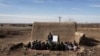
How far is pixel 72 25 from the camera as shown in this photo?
69.5 ft

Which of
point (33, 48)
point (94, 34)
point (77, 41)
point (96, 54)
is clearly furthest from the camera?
point (94, 34)

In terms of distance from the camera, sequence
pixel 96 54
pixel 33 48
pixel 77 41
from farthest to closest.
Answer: pixel 77 41 → pixel 33 48 → pixel 96 54

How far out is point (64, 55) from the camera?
15.7 m

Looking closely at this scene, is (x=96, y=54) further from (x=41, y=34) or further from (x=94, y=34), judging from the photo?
(x=94, y=34)

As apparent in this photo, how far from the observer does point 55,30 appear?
21219mm

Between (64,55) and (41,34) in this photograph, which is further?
(41,34)

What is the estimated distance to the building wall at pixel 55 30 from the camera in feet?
68.5

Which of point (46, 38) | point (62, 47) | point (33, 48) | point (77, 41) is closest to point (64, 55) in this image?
point (62, 47)

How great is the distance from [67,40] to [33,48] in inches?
172

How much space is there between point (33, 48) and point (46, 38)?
3772 millimetres

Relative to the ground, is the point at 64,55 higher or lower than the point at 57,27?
lower

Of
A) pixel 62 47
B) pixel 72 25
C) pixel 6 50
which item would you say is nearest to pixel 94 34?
pixel 72 25

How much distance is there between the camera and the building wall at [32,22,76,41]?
68.5 ft

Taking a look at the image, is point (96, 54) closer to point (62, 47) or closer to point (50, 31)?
point (62, 47)
